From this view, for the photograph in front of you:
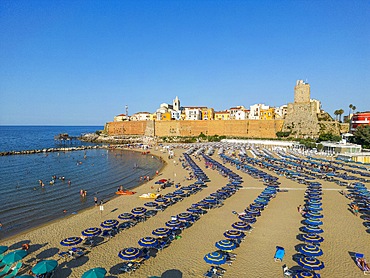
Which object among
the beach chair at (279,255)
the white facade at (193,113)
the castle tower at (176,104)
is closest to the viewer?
the beach chair at (279,255)

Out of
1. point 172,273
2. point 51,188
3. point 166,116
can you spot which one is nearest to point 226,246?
point 172,273

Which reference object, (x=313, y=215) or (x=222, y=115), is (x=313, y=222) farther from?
(x=222, y=115)

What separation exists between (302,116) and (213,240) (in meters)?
58.2

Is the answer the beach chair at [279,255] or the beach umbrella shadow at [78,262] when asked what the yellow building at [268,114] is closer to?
the beach chair at [279,255]

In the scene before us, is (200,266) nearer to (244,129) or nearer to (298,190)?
(298,190)

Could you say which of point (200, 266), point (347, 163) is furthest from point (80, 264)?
point (347, 163)

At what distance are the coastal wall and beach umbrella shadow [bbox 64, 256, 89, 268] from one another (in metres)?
63.5

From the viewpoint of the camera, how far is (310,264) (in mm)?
9883

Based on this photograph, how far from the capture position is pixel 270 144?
58.0m

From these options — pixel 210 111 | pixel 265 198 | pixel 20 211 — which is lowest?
pixel 20 211

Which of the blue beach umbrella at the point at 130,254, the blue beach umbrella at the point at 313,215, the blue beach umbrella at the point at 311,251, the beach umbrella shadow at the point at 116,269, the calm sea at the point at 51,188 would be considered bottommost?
the calm sea at the point at 51,188

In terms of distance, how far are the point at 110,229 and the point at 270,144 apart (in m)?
48.8

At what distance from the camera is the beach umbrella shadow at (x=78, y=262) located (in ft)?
35.7

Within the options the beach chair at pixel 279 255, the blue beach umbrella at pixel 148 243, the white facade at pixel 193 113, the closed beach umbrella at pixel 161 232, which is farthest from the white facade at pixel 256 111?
the blue beach umbrella at pixel 148 243
